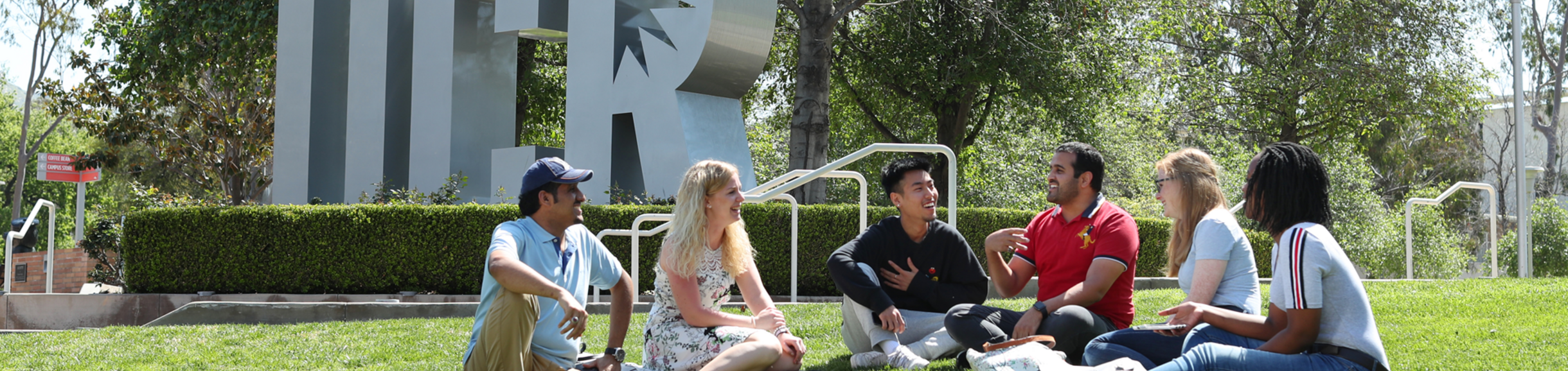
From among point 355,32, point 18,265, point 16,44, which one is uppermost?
point 16,44

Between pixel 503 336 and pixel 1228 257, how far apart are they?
2.45m

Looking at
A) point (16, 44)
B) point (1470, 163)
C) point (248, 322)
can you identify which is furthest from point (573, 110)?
point (1470, 163)

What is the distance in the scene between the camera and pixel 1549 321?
6234mm

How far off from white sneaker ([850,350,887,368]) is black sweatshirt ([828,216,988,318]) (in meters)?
0.18

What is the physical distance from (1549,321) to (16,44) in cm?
4133

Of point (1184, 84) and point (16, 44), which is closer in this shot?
point (1184, 84)

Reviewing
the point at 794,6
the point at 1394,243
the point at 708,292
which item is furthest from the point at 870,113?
the point at 708,292

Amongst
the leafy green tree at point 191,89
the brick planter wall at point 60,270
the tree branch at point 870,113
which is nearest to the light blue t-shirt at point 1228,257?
the leafy green tree at point 191,89

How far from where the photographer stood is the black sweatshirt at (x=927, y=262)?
4.67 m

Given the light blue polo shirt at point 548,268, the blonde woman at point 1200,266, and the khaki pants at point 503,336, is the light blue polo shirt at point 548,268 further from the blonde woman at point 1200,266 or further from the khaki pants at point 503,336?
the blonde woman at point 1200,266

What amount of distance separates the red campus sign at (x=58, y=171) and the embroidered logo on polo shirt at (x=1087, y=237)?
16.3m

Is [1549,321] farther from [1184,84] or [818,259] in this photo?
[1184,84]

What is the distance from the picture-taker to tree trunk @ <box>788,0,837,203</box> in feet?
45.2

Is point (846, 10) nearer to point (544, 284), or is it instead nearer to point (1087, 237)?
point (1087, 237)
